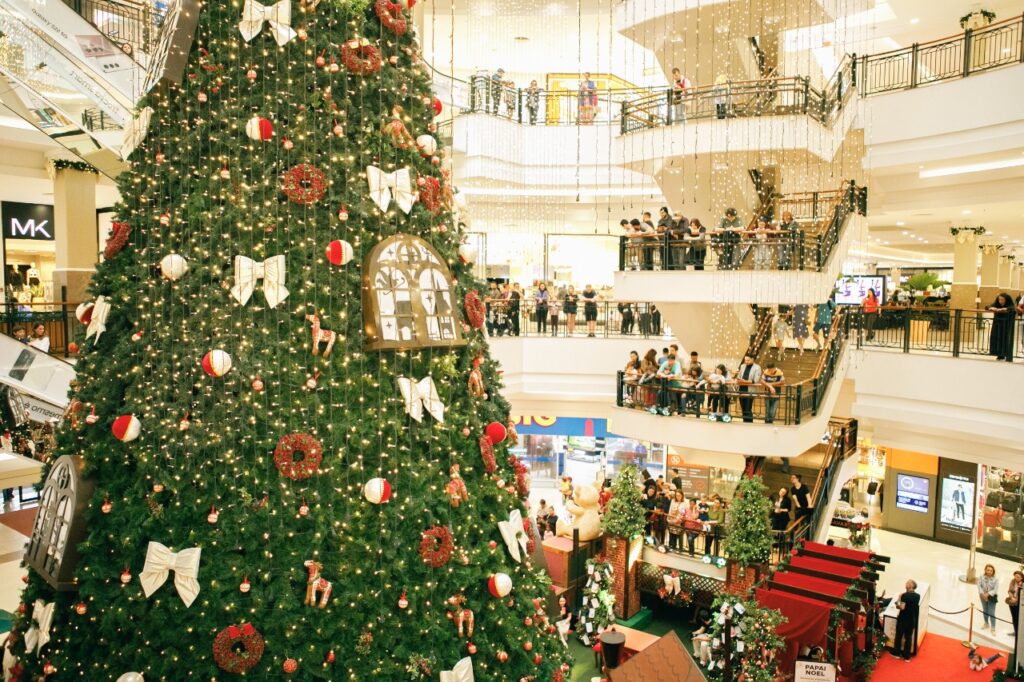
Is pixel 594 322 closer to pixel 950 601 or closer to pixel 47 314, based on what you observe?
pixel 950 601

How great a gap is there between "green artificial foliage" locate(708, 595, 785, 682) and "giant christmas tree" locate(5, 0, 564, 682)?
490 centimetres

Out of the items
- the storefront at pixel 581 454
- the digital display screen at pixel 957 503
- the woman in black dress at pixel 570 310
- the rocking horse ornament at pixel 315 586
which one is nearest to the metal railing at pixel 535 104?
the woman in black dress at pixel 570 310

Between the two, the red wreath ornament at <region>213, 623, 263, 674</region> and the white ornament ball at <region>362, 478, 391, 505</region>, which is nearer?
the red wreath ornament at <region>213, 623, 263, 674</region>

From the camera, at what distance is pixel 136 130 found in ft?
16.1

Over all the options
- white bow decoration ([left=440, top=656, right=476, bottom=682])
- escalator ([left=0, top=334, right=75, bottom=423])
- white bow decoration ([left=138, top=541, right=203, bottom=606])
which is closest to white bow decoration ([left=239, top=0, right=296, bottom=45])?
white bow decoration ([left=138, top=541, right=203, bottom=606])

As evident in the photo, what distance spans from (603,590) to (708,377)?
3.75 meters

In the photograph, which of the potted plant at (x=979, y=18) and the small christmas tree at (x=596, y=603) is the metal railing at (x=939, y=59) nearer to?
the potted plant at (x=979, y=18)

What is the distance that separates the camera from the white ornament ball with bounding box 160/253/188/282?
4523mm

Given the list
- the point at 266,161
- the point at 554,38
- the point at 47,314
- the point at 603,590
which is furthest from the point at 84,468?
the point at 554,38

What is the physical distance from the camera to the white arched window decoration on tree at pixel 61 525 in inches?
181

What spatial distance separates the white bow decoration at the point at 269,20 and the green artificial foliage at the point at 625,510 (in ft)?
30.3

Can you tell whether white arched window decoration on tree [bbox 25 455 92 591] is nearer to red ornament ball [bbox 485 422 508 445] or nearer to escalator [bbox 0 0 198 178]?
red ornament ball [bbox 485 422 508 445]

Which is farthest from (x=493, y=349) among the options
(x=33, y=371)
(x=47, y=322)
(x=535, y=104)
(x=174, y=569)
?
(x=174, y=569)

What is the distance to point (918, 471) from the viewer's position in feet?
56.2
